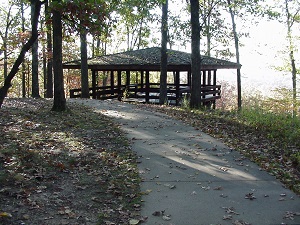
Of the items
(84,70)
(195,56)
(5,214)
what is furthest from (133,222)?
(84,70)

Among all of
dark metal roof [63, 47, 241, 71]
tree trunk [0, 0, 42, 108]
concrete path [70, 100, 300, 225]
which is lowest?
concrete path [70, 100, 300, 225]

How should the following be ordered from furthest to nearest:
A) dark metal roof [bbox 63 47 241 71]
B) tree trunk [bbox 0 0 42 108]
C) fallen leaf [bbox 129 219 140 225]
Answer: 1. dark metal roof [bbox 63 47 241 71]
2. tree trunk [bbox 0 0 42 108]
3. fallen leaf [bbox 129 219 140 225]

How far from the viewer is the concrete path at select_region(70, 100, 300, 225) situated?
4480 millimetres

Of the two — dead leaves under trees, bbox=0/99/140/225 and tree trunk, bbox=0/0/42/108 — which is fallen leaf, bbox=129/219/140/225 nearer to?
dead leaves under trees, bbox=0/99/140/225

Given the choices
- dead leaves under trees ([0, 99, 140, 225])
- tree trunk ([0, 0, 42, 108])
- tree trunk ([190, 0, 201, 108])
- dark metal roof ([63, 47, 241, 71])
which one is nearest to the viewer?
dead leaves under trees ([0, 99, 140, 225])

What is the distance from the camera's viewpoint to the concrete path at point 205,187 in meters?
4.48

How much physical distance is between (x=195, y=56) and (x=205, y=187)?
9750mm

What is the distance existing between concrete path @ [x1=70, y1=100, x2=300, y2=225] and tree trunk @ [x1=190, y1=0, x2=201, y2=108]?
6240mm

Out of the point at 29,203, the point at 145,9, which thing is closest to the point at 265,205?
the point at 29,203

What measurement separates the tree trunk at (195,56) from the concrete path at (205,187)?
6.24 m

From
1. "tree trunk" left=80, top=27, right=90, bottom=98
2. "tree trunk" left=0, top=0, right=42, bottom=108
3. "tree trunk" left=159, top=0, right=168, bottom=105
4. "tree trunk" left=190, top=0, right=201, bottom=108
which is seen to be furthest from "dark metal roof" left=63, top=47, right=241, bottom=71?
"tree trunk" left=0, top=0, right=42, bottom=108

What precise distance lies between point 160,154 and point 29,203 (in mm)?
3426

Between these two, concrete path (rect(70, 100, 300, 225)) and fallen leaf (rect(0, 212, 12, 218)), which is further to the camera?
concrete path (rect(70, 100, 300, 225))

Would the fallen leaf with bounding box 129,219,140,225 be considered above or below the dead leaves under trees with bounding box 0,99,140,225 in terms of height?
below
